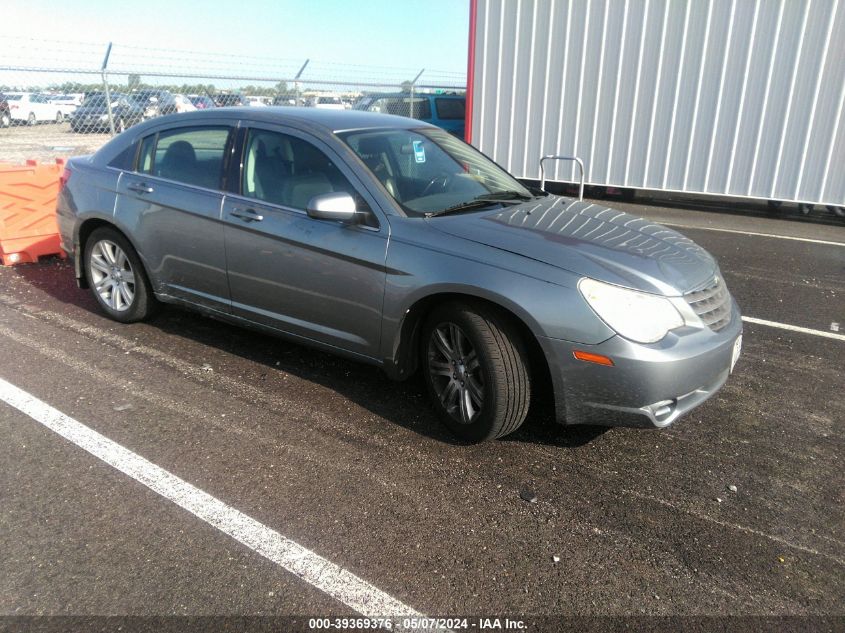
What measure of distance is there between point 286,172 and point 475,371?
1703 millimetres

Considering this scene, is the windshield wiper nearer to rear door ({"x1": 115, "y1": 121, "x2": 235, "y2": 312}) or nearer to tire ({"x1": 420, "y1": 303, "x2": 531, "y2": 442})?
tire ({"x1": 420, "y1": 303, "x2": 531, "y2": 442})

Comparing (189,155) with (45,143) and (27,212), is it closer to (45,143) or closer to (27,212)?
(27,212)

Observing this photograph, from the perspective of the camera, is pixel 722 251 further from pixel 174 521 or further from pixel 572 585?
pixel 174 521

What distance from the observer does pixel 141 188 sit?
4.61 meters

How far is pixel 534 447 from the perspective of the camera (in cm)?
341

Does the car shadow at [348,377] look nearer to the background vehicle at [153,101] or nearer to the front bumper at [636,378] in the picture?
the front bumper at [636,378]

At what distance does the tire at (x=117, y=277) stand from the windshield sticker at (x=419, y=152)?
2.18 m

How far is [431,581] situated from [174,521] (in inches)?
44.4

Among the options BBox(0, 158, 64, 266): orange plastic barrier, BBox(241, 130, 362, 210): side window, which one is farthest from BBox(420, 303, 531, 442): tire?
BBox(0, 158, 64, 266): orange plastic barrier

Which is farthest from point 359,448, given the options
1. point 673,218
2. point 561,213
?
point 673,218

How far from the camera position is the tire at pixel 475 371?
124 inches

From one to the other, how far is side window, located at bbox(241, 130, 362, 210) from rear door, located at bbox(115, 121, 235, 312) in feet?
0.74

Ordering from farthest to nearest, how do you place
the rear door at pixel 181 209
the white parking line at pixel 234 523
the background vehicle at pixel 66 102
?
the background vehicle at pixel 66 102
the rear door at pixel 181 209
the white parking line at pixel 234 523

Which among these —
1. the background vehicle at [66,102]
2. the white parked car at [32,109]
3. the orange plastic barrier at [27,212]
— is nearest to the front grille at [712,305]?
the orange plastic barrier at [27,212]
